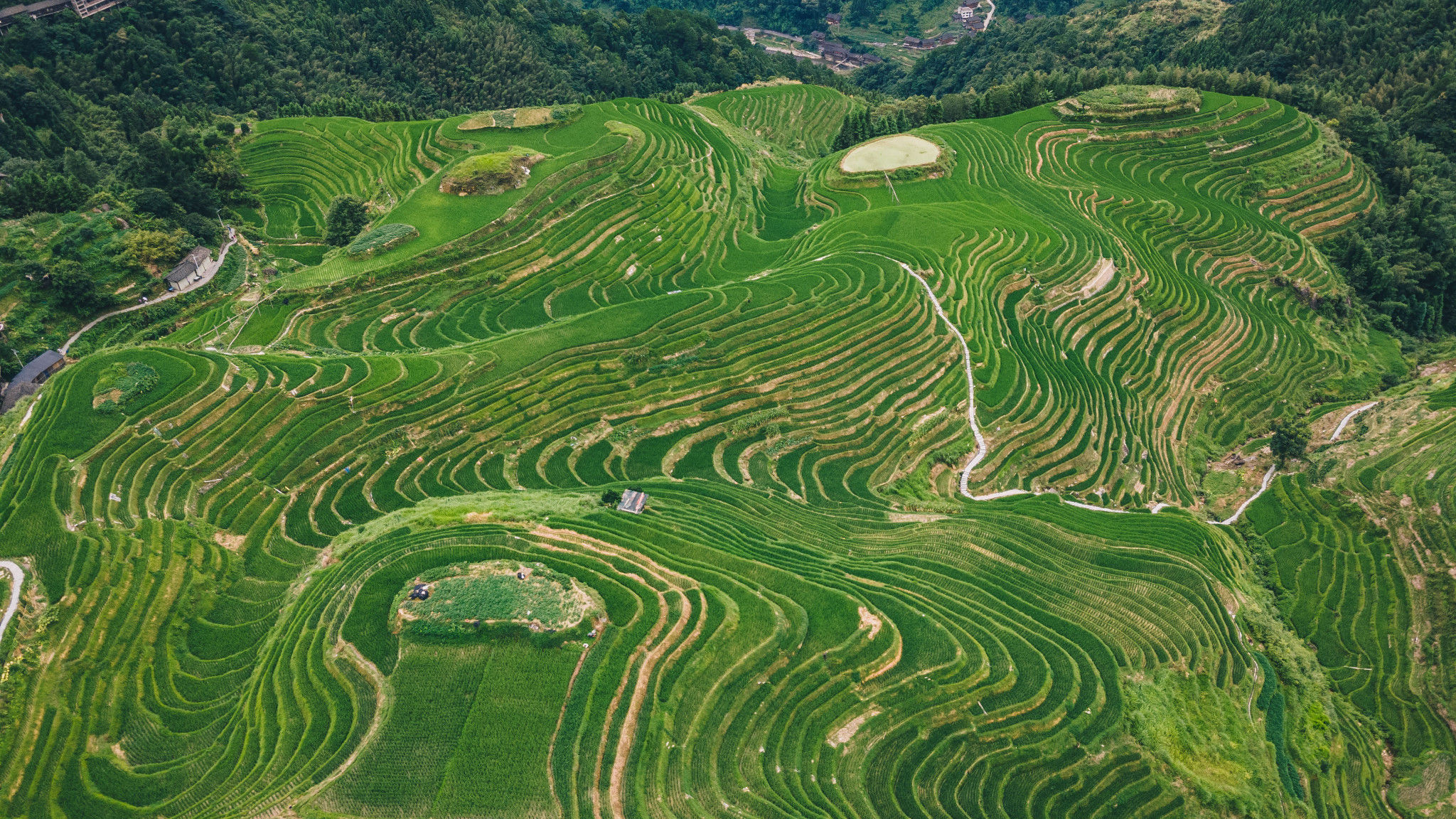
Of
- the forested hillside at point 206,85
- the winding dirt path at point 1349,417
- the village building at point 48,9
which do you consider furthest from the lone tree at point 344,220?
the winding dirt path at point 1349,417

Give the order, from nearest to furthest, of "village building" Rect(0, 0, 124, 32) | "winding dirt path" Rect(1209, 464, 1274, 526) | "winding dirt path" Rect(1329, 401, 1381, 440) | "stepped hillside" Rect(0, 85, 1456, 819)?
"stepped hillside" Rect(0, 85, 1456, 819) < "winding dirt path" Rect(1209, 464, 1274, 526) < "winding dirt path" Rect(1329, 401, 1381, 440) < "village building" Rect(0, 0, 124, 32)

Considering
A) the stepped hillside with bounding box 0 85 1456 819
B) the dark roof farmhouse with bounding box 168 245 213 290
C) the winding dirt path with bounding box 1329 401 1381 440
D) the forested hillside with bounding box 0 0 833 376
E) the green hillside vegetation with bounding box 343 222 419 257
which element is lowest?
the winding dirt path with bounding box 1329 401 1381 440

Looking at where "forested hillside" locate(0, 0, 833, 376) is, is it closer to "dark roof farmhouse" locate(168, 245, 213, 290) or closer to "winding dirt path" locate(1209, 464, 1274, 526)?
"dark roof farmhouse" locate(168, 245, 213, 290)

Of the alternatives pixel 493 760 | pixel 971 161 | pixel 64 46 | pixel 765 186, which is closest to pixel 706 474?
pixel 493 760

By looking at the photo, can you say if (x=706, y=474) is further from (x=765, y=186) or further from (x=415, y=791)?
(x=765, y=186)

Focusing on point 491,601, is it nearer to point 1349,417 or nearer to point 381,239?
point 381,239

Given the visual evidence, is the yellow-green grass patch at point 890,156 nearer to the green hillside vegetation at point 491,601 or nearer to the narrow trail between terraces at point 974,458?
the narrow trail between terraces at point 974,458

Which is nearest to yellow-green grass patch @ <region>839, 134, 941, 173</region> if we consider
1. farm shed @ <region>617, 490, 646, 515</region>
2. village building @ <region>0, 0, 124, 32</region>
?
farm shed @ <region>617, 490, 646, 515</region>
